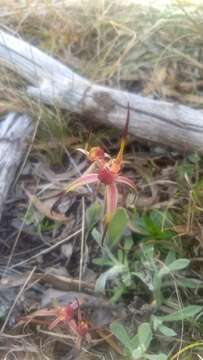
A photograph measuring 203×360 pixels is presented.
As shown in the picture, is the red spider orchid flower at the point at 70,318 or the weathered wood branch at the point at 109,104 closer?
the red spider orchid flower at the point at 70,318

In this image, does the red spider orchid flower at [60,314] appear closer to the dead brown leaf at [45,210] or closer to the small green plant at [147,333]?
the small green plant at [147,333]

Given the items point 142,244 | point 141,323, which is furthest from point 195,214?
point 141,323

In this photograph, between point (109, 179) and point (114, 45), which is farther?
point (114, 45)

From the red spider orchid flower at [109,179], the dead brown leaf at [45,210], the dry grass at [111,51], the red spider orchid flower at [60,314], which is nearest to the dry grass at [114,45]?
the dry grass at [111,51]

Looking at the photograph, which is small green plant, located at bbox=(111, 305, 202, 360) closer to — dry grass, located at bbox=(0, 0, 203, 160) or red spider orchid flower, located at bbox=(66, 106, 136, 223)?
red spider orchid flower, located at bbox=(66, 106, 136, 223)

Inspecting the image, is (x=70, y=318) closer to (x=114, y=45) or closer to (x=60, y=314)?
(x=60, y=314)

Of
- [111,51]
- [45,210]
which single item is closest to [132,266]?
[45,210]
